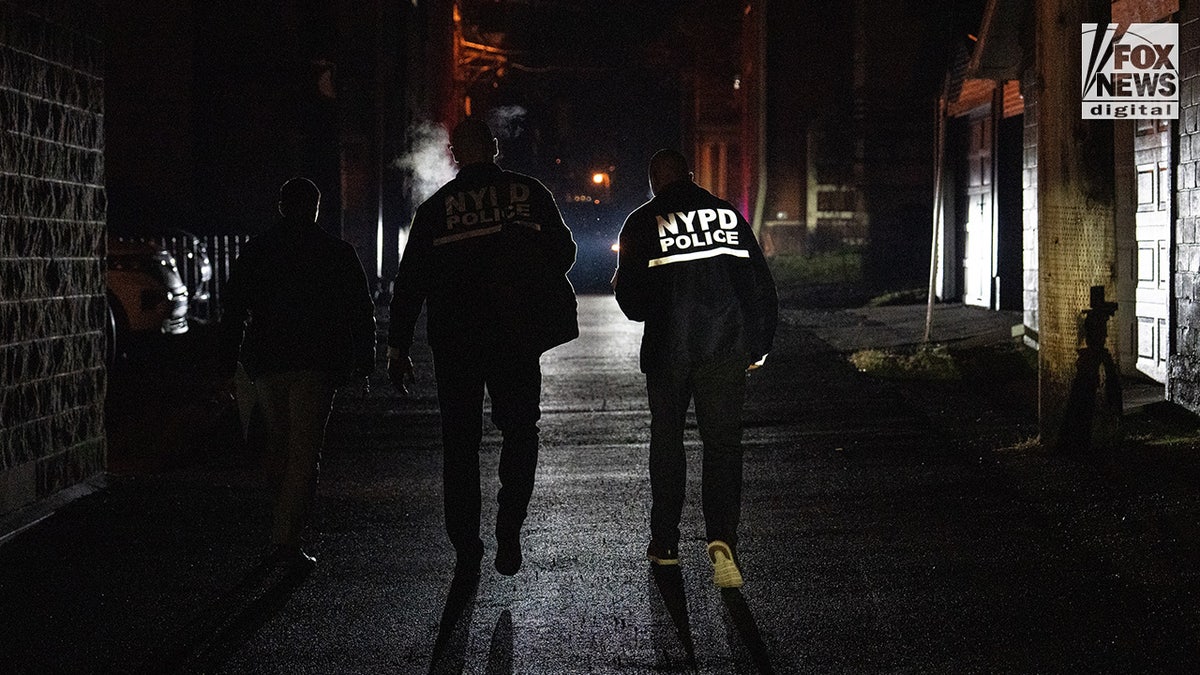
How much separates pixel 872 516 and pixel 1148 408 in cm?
384

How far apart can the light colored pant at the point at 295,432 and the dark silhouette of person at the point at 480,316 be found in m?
0.60

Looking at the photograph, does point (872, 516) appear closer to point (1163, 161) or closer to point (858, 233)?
point (1163, 161)

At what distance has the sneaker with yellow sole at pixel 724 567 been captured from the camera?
17.8 ft

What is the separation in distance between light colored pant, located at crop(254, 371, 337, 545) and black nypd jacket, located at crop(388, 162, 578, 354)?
60 cm

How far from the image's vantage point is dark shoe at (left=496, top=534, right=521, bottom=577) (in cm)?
566

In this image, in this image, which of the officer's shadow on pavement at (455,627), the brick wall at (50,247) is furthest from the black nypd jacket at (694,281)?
the brick wall at (50,247)

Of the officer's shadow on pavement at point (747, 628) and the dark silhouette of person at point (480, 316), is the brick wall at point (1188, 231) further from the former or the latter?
the dark silhouette of person at point (480, 316)

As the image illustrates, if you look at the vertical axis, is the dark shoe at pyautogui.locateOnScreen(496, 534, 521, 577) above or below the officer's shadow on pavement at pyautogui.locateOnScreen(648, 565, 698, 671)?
above

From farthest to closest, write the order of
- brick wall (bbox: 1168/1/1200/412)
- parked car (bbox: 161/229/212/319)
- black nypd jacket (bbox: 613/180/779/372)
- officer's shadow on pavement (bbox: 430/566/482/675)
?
parked car (bbox: 161/229/212/319) < brick wall (bbox: 1168/1/1200/412) < black nypd jacket (bbox: 613/180/779/372) < officer's shadow on pavement (bbox: 430/566/482/675)

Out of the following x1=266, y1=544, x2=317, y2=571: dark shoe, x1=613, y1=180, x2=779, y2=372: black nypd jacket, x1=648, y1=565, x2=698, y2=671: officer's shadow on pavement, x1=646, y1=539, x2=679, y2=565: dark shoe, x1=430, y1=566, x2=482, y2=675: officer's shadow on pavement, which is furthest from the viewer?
x1=266, y1=544, x2=317, y2=571: dark shoe

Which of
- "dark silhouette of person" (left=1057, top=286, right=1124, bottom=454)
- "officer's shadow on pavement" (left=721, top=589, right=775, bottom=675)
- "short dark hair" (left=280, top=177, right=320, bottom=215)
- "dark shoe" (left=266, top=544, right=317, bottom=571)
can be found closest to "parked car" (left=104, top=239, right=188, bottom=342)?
"short dark hair" (left=280, top=177, right=320, bottom=215)

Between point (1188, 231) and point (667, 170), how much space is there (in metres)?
5.21

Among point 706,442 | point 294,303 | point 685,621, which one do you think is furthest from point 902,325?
point 685,621

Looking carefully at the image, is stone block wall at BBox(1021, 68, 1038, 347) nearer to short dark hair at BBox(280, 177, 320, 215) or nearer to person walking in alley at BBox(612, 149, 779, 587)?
person walking in alley at BBox(612, 149, 779, 587)
